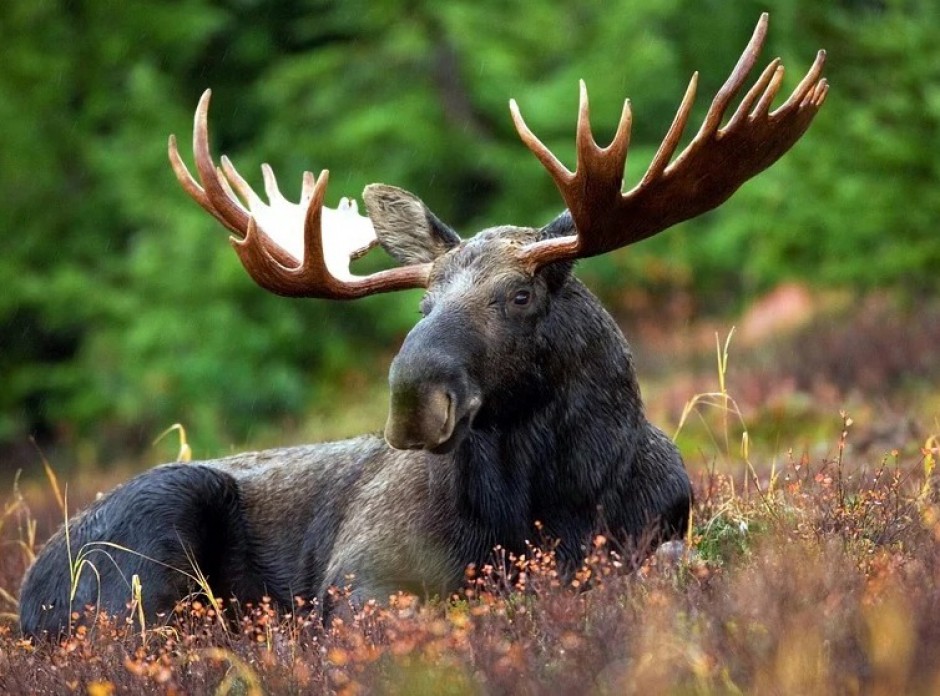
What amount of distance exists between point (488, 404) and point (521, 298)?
1.28ft

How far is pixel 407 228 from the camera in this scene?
5.96m

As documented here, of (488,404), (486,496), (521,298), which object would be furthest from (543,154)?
(486,496)

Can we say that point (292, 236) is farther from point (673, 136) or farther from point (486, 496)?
point (673, 136)

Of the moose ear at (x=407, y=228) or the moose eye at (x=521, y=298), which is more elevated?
the moose ear at (x=407, y=228)

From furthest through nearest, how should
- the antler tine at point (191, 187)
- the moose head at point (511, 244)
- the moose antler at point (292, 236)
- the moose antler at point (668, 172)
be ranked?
1. the antler tine at point (191, 187)
2. the moose antler at point (292, 236)
3. the moose antler at point (668, 172)
4. the moose head at point (511, 244)

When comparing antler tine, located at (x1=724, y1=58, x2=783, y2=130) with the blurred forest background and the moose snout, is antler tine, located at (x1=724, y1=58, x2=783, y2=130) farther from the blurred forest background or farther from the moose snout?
the blurred forest background

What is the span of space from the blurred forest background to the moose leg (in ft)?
32.4

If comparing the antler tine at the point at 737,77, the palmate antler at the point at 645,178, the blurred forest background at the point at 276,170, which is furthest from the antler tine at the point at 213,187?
the blurred forest background at the point at 276,170

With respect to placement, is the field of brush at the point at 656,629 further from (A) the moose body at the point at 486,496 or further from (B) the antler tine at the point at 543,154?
(B) the antler tine at the point at 543,154

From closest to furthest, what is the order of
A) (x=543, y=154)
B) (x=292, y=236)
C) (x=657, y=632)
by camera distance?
1. (x=657, y=632)
2. (x=543, y=154)
3. (x=292, y=236)

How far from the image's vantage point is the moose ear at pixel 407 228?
19.5 ft

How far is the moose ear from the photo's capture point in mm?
5934

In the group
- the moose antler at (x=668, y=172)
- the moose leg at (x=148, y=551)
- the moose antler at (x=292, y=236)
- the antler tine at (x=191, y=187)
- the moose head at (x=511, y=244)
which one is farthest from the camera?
the antler tine at (x=191, y=187)

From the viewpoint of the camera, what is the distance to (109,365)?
64.9 ft
